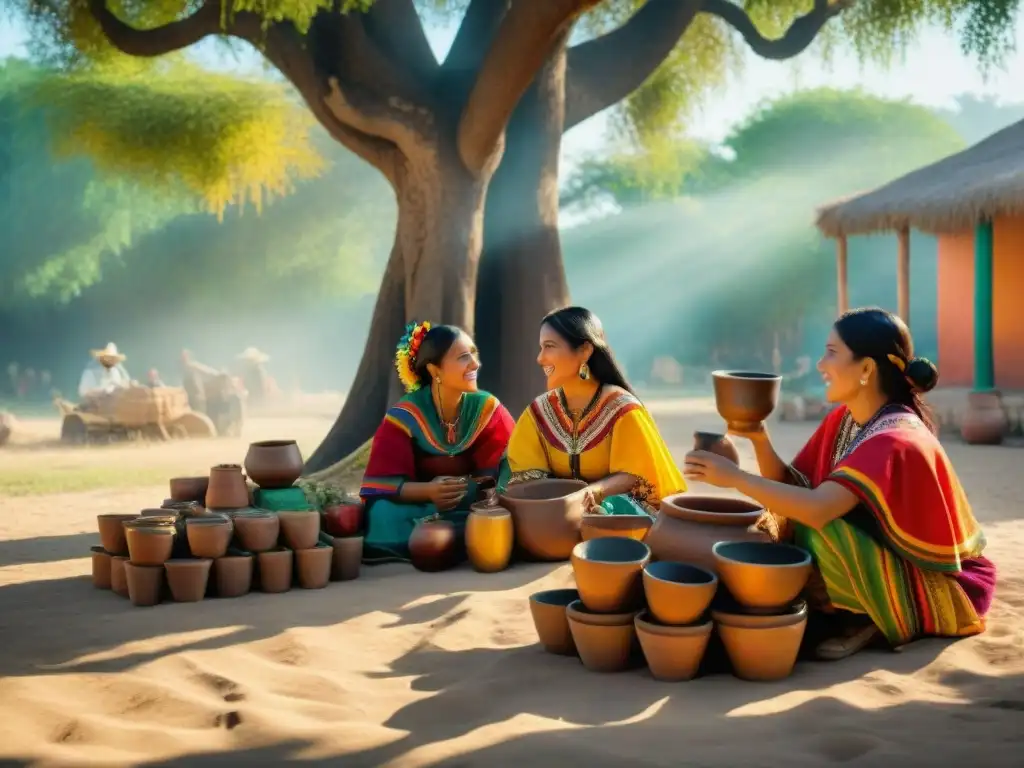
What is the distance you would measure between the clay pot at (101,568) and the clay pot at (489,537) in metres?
1.53

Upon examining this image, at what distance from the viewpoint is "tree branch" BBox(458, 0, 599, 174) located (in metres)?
6.35

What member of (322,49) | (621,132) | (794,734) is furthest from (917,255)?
(794,734)

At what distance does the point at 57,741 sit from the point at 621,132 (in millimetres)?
11448

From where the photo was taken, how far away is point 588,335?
4773 millimetres

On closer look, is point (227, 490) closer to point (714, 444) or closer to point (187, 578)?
point (187, 578)

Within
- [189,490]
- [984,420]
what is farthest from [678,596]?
[984,420]

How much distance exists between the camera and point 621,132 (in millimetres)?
13109

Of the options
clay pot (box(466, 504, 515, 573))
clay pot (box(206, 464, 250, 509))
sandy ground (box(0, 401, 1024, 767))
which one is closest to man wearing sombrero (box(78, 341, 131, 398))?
clay pot (box(206, 464, 250, 509))

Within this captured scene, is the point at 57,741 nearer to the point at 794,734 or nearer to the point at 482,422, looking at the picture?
the point at 794,734

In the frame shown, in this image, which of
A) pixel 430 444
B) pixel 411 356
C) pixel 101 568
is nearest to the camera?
pixel 101 568

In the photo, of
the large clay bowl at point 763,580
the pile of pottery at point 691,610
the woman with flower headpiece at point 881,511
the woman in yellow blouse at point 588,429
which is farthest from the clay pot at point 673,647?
the woman in yellow blouse at point 588,429

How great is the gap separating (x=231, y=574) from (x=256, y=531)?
194 mm

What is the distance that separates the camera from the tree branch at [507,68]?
20.8 feet

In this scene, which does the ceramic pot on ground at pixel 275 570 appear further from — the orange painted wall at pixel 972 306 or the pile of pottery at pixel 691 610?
the orange painted wall at pixel 972 306
